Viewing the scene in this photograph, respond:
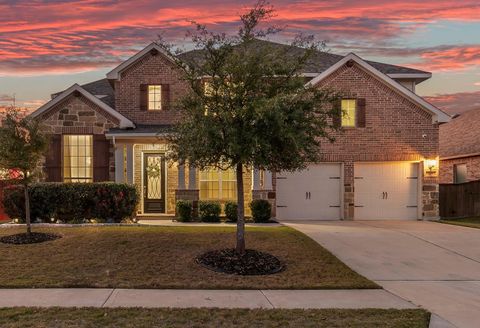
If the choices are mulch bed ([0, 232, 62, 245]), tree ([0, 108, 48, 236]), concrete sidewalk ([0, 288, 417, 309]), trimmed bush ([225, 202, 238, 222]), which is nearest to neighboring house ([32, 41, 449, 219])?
trimmed bush ([225, 202, 238, 222])

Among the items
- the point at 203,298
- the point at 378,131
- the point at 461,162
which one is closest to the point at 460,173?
the point at 461,162

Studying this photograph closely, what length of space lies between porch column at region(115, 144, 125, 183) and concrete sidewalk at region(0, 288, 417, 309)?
384 inches

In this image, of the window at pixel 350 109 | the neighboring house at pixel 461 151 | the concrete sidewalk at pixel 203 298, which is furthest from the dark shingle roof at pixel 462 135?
the concrete sidewalk at pixel 203 298

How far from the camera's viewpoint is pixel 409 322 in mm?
6727

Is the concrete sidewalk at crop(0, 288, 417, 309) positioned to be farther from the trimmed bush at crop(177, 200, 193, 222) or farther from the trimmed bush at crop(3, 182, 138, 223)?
the trimmed bush at crop(177, 200, 193, 222)

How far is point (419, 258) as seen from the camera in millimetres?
11586

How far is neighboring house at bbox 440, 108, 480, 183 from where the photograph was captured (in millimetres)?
25142

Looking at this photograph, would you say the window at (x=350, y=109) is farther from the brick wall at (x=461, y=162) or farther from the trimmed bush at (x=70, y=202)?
the brick wall at (x=461, y=162)

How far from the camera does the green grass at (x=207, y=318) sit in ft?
21.3

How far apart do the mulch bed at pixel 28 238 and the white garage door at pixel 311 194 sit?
9090 millimetres

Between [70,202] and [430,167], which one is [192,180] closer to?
[70,202]

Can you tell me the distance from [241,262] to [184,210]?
7449 millimetres

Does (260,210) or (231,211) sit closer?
(260,210)

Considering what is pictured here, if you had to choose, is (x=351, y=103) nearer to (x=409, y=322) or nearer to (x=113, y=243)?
(x=113, y=243)
